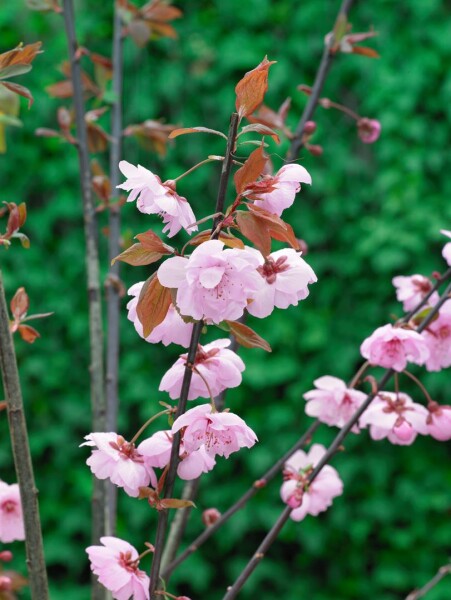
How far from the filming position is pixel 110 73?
57.5 inches

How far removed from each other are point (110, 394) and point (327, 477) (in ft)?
1.16

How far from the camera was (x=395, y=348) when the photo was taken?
85cm

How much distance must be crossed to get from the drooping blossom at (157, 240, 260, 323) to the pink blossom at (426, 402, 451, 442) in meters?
0.42

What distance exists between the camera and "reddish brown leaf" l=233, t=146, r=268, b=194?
60 centimetres

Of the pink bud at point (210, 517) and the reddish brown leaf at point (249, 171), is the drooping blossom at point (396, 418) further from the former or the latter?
the reddish brown leaf at point (249, 171)

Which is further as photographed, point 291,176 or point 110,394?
point 110,394

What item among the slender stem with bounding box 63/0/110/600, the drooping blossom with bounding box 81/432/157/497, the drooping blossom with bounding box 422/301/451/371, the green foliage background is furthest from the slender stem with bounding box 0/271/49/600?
the green foliage background

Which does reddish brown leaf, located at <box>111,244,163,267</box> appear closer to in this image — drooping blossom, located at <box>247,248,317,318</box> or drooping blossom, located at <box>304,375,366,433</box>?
drooping blossom, located at <box>247,248,317,318</box>

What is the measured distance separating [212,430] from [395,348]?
0.95ft

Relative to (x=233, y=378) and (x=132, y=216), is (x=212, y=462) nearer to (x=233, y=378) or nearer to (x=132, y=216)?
(x=233, y=378)

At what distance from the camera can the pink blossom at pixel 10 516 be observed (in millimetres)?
903

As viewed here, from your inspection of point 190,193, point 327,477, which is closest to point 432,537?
point 190,193

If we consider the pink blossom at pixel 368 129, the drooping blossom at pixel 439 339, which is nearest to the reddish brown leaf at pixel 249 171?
the drooping blossom at pixel 439 339

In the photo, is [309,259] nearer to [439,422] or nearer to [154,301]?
[439,422]
